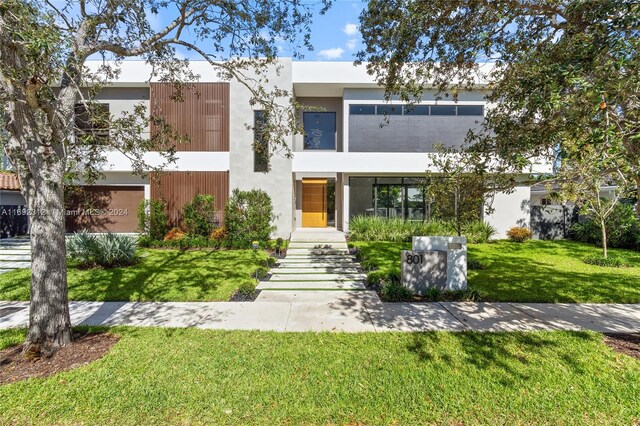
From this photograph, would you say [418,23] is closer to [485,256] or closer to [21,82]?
[21,82]

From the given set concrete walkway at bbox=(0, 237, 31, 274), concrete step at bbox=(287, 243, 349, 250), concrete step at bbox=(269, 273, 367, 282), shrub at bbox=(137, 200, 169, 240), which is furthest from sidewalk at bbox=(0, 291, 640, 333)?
shrub at bbox=(137, 200, 169, 240)

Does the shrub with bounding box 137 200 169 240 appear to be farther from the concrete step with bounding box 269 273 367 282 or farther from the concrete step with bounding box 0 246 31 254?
the concrete step with bounding box 269 273 367 282

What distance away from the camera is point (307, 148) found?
1666 cm

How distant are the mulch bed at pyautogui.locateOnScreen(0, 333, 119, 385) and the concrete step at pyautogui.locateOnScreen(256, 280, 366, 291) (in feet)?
12.2

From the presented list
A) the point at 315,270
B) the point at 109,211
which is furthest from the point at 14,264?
the point at 315,270

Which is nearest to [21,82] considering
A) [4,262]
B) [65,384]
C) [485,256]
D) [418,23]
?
[65,384]

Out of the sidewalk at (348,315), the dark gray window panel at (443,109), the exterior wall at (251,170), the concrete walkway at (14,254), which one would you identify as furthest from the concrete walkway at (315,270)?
the concrete walkway at (14,254)

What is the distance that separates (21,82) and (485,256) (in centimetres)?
1336

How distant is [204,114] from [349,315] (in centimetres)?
1296

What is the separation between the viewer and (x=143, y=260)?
10750 millimetres

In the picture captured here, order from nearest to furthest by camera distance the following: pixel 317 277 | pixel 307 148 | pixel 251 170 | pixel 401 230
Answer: pixel 317 277
pixel 251 170
pixel 401 230
pixel 307 148

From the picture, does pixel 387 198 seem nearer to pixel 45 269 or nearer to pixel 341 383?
pixel 341 383

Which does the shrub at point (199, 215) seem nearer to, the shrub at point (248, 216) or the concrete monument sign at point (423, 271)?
the shrub at point (248, 216)

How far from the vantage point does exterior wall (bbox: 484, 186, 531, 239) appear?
15755 mm
